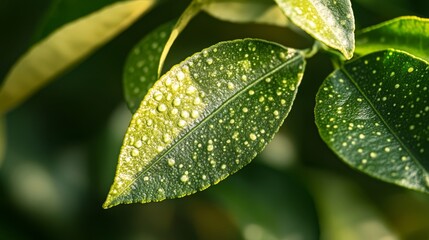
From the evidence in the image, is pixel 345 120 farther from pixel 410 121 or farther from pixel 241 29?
pixel 241 29

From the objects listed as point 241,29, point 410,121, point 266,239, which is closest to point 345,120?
point 410,121

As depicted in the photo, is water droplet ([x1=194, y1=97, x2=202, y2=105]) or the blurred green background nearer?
water droplet ([x1=194, y1=97, x2=202, y2=105])

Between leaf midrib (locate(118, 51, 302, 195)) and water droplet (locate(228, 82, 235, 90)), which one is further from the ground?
water droplet (locate(228, 82, 235, 90))

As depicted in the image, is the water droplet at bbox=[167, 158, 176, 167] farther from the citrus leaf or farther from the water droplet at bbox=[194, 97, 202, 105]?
the citrus leaf

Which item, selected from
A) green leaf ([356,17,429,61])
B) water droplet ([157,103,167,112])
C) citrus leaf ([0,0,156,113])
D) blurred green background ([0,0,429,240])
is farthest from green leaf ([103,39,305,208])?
blurred green background ([0,0,429,240])

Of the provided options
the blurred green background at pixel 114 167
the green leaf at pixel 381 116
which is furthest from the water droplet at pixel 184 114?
the blurred green background at pixel 114 167

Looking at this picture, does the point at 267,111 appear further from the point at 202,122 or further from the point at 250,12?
the point at 250,12
